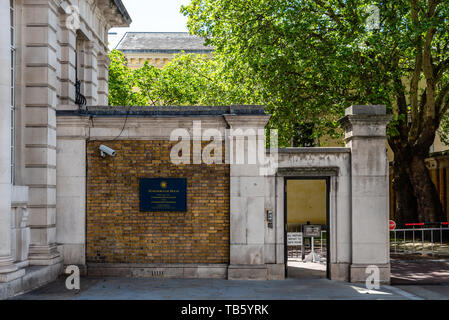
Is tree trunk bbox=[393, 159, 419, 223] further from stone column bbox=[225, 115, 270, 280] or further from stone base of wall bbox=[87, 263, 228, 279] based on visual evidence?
stone base of wall bbox=[87, 263, 228, 279]

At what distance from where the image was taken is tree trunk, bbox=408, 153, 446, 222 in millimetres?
19594

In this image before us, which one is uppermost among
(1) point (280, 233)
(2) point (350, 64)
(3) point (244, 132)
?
(2) point (350, 64)

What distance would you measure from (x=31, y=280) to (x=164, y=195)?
11.5 ft

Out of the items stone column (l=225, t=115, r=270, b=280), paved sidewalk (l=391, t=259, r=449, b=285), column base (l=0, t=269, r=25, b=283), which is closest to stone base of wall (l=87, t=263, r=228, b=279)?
stone column (l=225, t=115, r=270, b=280)

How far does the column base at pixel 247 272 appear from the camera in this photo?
11.6 metres

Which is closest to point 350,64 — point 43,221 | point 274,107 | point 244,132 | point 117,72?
point 274,107

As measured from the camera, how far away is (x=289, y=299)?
972 centimetres

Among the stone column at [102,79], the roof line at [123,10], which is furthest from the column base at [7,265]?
the roof line at [123,10]

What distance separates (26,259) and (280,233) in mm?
5980

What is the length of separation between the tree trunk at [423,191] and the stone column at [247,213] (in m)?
10.7

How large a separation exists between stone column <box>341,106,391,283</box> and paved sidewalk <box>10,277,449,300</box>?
70cm

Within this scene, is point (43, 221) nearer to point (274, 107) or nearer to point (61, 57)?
point (61, 57)

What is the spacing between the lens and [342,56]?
57.8ft

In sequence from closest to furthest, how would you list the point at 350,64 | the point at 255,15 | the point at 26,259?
the point at 26,259, the point at 350,64, the point at 255,15
